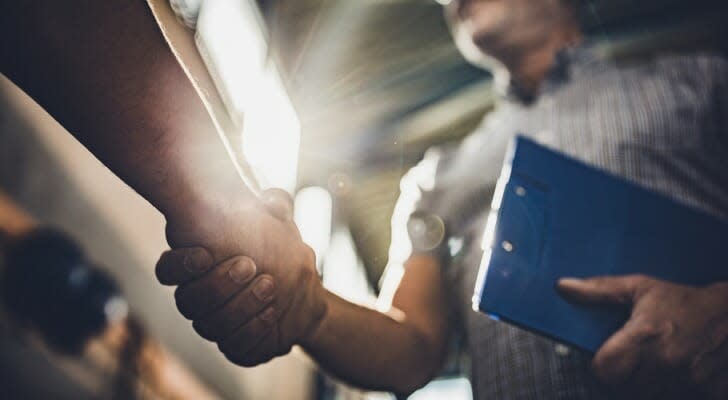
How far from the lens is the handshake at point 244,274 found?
422mm

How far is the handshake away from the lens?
42 centimetres

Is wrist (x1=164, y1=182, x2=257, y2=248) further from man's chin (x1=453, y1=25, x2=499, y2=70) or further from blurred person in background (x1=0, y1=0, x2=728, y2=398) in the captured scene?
man's chin (x1=453, y1=25, x2=499, y2=70)

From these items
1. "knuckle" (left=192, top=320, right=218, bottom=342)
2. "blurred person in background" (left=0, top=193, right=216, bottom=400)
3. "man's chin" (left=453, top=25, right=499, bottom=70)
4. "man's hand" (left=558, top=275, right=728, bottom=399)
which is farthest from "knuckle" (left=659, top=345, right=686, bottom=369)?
"blurred person in background" (left=0, top=193, right=216, bottom=400)

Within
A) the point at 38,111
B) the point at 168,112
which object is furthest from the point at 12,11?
the point at 38,111

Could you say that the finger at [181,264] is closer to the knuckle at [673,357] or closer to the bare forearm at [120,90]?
the bare forearm at [120,90]

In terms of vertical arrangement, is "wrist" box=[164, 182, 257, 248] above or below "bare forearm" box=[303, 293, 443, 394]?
above

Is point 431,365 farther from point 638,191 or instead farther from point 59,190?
point 59,190

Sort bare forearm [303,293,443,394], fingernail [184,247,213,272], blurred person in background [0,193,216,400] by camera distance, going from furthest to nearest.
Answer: blurred person in background [0,193,216,400] < bare forearm [303,293,443,394] < fingernail [184,247,213,272]

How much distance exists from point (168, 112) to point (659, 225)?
26.7 inches

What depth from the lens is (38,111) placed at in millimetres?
1313

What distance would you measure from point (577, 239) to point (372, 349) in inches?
14.1

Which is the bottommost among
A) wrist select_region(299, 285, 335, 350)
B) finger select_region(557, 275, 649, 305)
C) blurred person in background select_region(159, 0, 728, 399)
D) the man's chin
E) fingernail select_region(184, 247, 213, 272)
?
the man's chin

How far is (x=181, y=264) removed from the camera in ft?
1.37

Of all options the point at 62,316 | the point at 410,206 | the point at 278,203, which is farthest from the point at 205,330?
the point at 62,316
